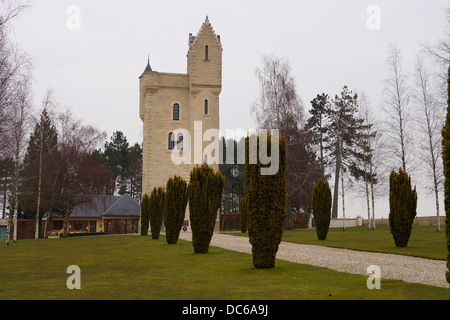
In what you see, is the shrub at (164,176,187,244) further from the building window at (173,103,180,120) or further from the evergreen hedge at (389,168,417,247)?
the building window at (173,103,180,120)

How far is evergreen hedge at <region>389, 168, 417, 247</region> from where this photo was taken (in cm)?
1642

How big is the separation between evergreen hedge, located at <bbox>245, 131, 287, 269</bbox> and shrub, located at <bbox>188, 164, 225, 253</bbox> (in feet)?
17.2

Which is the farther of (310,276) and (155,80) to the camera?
(155,80)

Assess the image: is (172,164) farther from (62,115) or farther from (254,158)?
(254,158)

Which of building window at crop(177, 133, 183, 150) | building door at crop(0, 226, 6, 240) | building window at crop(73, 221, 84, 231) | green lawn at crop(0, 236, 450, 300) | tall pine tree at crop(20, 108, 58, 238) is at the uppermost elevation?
building window at crop(177, 133, 183, 150)

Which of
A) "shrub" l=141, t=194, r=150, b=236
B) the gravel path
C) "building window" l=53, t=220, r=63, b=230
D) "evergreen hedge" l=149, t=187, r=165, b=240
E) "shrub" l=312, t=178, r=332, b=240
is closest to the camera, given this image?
the gravel path

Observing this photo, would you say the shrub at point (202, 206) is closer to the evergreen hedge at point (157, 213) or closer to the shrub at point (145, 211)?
the evergreen hedge at point (157, 213)

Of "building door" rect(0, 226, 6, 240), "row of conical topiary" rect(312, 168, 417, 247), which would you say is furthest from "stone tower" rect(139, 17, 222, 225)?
"row of conical topiary" rect(312, 168, 417, 247)

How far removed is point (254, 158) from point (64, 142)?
27.8 metres

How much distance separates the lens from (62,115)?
3453 centimetres

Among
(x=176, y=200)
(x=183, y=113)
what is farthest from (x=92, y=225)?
(x=176, y=200)

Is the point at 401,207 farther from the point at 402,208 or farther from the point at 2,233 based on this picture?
the point at 2,233

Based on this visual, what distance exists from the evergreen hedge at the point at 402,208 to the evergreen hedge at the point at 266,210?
7691 millimetres
